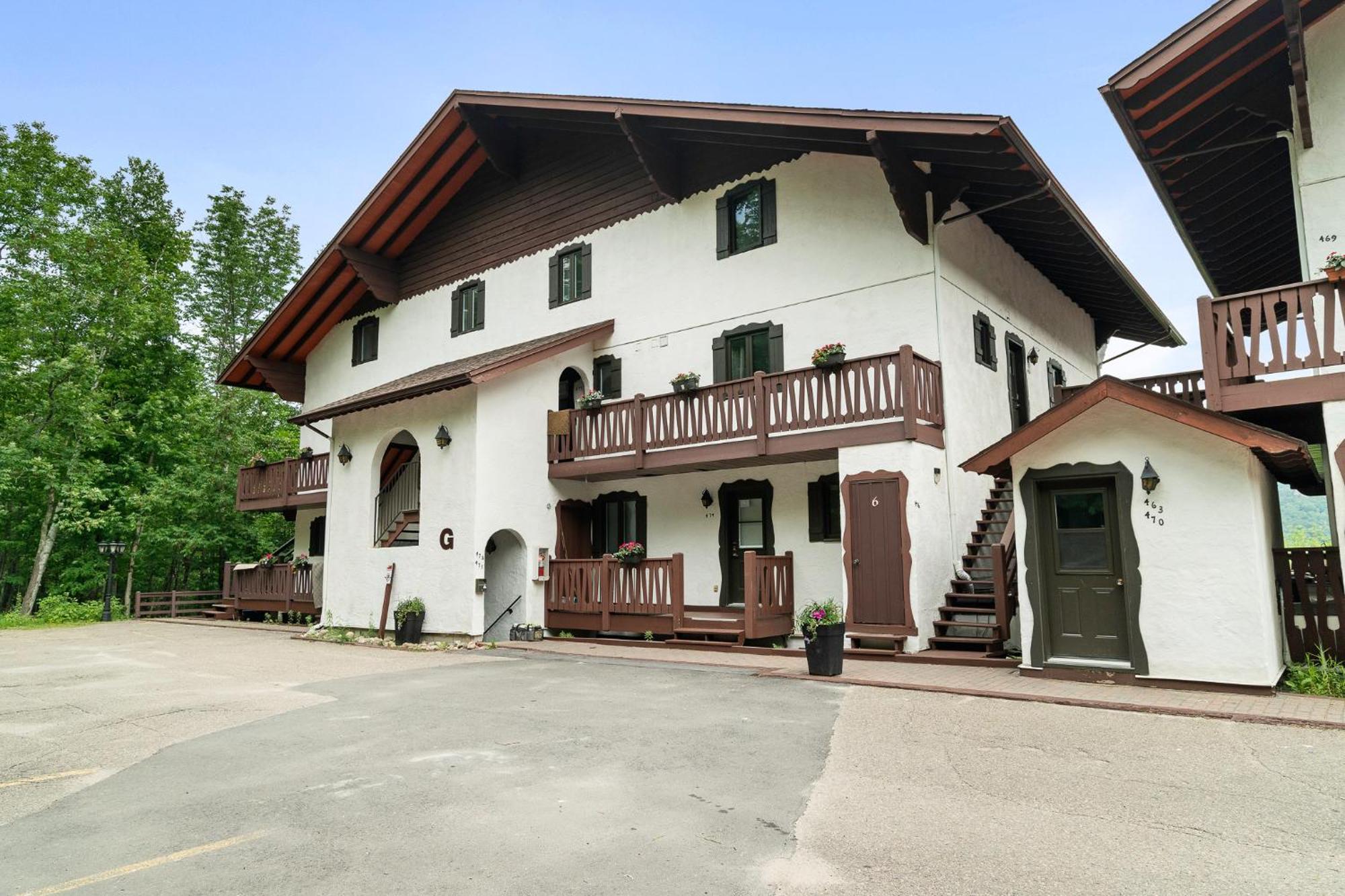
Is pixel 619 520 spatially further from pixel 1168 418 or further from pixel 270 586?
pixel 270 586

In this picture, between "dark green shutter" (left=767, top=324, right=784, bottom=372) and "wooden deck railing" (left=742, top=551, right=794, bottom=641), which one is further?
"dark green shutter" (left=767, top=324, right=784, bottom=372)

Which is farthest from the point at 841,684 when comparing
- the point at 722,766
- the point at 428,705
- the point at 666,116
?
the point at 666,116

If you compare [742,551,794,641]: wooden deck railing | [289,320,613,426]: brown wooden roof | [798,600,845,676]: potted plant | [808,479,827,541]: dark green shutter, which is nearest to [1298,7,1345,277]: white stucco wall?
[798,600,845,676]: potted plant

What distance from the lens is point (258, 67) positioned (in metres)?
25.2

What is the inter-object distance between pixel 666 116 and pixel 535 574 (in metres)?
8.40

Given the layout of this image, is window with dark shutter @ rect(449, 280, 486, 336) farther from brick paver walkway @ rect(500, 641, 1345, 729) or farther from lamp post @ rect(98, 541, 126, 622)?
lamp post @ rect(98, 541, 126, 622)

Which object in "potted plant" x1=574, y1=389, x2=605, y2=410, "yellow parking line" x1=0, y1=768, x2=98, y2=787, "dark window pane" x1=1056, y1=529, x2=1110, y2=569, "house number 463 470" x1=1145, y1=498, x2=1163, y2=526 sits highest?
"potted plant" x1=574, y1=389, x2=605, y2=410

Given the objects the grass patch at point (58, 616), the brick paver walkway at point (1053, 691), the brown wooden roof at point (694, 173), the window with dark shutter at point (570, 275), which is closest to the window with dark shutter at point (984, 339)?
the brown wooden roof at point (694, 173)

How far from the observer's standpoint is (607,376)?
16625 mm

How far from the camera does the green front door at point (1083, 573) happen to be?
8.96 meters

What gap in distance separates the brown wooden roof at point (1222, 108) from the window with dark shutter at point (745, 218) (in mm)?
5840

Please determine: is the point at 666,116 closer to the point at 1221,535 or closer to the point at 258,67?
the point at 1221,535

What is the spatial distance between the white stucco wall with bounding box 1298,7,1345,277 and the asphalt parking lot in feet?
18.7

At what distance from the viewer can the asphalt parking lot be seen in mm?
3998
